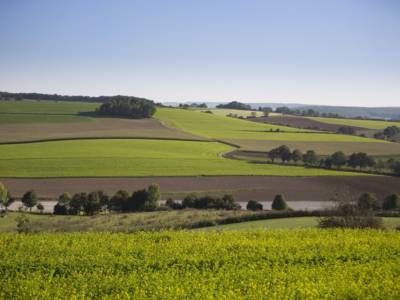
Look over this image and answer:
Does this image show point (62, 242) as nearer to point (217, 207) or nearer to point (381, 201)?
point (217, 207)

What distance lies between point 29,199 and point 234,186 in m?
20.3

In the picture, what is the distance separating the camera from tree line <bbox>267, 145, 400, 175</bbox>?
61.6 metres

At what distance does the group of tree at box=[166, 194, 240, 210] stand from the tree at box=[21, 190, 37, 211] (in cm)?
1181

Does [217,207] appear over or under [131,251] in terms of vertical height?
under

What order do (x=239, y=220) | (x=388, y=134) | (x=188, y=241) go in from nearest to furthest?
(x=188, y=241), (x=239, y=220), (x=388, y=134)

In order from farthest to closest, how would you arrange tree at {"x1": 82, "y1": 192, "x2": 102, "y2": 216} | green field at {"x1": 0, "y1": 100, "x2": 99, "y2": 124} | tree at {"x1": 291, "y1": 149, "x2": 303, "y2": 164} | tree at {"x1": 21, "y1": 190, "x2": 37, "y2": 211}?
1. green field at {"x1": 0, "y1": 100, "x2": 99, "y2": 124}
2. tree at {"x1": 291, "y1": 149, "x2": 303, "y2": 164}
3. tree at {"x1": 82, "y1": 192, "x2": 102, "y2": 216}
4. tree at {"x1": 21, "y1": 190, "x2": 37, "y2": 211}

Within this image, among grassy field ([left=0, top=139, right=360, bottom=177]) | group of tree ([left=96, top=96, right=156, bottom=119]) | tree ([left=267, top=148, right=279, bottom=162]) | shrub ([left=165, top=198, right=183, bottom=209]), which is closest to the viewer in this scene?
shrub ([left=165, top=198, right=183, bottom=209])

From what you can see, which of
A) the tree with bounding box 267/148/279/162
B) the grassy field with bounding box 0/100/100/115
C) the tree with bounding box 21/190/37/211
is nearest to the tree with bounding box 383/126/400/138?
the tree with bounding box 267/148/279/162

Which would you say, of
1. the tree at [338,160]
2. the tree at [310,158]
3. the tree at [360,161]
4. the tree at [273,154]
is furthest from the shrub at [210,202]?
the tree at [360,161]

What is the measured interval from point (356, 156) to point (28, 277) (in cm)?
5688

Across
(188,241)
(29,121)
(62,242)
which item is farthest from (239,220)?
(29,121)

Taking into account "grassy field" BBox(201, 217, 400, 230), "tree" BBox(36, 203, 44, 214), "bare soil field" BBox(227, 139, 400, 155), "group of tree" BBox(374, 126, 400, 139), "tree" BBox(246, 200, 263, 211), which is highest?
"group of tree" BBox(374, 126, 400, 139)

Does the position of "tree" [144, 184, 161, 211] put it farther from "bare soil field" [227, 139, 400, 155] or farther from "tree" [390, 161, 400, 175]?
"bare soil field" [227, 139, 400, 155]

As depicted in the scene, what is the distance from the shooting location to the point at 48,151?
63.0 meters
